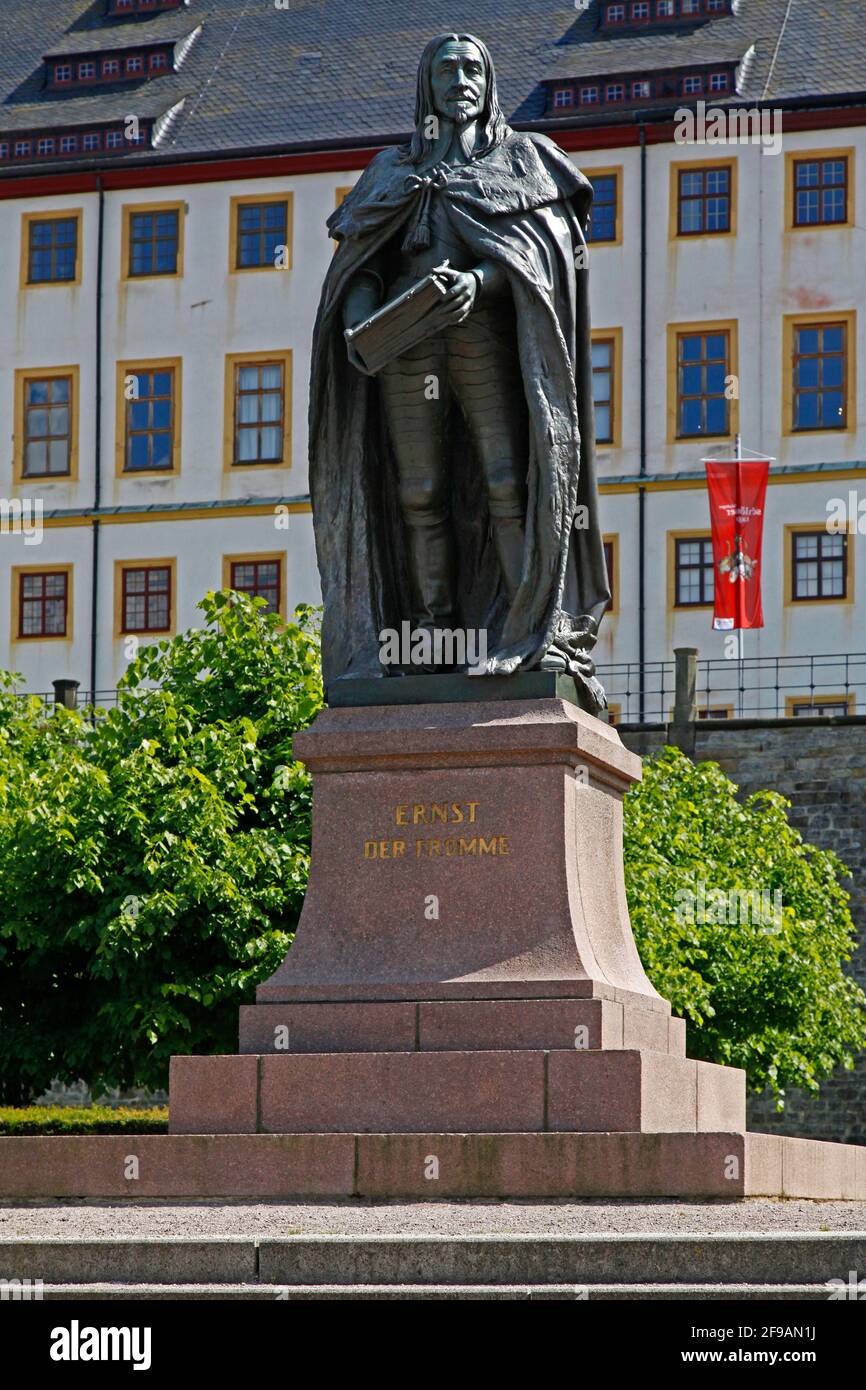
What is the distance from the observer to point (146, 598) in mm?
48906

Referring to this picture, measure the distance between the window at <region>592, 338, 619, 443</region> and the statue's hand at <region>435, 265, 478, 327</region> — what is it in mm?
35364

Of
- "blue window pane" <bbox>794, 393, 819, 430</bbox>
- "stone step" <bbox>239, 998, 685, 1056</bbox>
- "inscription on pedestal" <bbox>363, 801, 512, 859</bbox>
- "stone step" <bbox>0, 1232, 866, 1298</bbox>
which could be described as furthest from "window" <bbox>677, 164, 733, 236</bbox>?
"stone step" <bbox>0, 1232, 866, 1298</bbox>

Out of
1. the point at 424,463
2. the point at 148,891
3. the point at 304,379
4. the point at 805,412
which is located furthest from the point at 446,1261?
the point at 304,379

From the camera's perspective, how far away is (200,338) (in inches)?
1935

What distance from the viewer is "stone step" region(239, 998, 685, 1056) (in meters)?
9.95

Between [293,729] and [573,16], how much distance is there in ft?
87.5

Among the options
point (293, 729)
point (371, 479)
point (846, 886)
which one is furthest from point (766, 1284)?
point (846, 886)

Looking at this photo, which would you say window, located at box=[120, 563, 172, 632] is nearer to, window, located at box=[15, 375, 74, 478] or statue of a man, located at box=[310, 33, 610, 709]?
window, located at box=[15, 375, 74, 478]

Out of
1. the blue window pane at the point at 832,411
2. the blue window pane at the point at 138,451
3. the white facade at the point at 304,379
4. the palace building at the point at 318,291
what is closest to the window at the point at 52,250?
the palace building at the point at 318,291

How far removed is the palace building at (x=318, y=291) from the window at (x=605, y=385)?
0.18 ft

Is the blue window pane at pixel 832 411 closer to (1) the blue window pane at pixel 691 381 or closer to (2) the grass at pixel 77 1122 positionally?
(1) the blue window pane at pixel 691 381

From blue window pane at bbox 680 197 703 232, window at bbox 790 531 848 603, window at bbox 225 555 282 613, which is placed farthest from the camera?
window at bbox 225 555 282 613

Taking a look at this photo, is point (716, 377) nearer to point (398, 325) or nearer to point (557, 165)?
point (557, 165)
